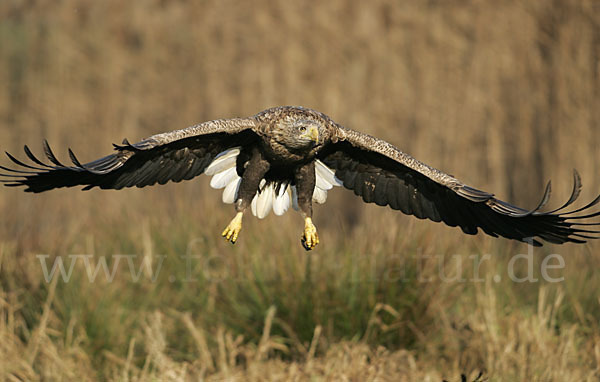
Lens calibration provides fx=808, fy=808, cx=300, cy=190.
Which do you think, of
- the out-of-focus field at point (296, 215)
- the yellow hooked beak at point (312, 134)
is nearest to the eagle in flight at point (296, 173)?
the yellow hooked beak at point (312, 134)

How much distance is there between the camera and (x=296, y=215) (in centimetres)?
864

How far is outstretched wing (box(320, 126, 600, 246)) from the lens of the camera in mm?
5082

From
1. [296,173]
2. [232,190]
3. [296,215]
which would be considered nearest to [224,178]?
[232,190]

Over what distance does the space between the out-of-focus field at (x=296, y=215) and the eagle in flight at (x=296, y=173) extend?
0.93 m

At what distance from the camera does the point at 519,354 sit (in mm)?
5941

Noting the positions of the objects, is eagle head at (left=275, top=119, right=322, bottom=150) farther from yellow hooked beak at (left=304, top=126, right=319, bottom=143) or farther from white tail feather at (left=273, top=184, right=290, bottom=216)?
white tail feather at (left=273, top=184, right=290, bottom=216)

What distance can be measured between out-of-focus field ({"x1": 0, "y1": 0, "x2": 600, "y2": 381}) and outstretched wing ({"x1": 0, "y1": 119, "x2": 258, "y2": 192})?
129 centimetres

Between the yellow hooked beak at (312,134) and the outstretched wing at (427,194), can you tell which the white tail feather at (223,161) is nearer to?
the outstretched wing at (427,194)

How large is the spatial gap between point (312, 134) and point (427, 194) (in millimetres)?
1295

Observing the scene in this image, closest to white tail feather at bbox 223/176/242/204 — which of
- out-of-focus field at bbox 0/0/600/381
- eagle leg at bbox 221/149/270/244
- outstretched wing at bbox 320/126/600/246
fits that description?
eagle leg at bbox 221/149/270/244

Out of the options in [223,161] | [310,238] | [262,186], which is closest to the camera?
[310,238]

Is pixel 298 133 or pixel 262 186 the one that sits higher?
pixel 298 133

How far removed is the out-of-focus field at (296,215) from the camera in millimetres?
6254

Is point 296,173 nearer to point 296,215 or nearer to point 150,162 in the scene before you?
point 150,162
